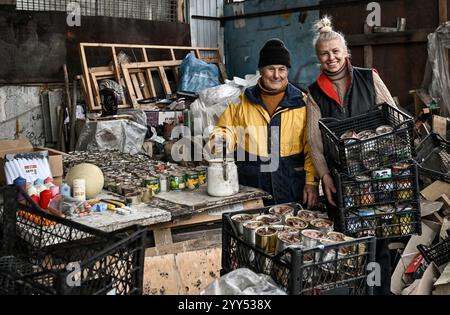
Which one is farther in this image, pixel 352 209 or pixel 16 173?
pixel 16 173

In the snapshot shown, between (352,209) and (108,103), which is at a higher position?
(108,103)

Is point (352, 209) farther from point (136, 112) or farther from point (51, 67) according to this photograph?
point (51, 67)

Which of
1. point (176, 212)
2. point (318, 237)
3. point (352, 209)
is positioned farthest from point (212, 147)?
point (318, 237)

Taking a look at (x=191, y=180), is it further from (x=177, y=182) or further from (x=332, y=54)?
(x=332, y=54)

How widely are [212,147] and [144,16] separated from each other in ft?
21.3

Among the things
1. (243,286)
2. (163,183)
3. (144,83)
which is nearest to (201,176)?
(163,183)

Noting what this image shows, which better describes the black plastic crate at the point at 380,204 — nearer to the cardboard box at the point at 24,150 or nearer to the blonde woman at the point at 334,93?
the blonde woman at the point at 334,93

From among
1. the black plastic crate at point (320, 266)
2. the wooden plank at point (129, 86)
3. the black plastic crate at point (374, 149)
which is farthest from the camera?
the wooden plank at point (129, 86)

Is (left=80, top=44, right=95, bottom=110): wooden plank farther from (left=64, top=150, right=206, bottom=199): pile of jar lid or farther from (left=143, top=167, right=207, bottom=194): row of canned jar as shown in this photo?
(left=143, top=167, right=207, bottom=194): row of canned jar

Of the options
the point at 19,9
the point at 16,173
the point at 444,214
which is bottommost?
the point at 444,214

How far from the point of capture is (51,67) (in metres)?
8.06

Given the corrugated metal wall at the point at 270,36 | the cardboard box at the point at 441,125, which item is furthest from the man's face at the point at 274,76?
the corrugated metal wall at the point at 270,36

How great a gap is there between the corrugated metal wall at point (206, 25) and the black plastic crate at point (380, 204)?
789 centimetres

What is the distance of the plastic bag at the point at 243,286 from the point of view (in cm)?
163
